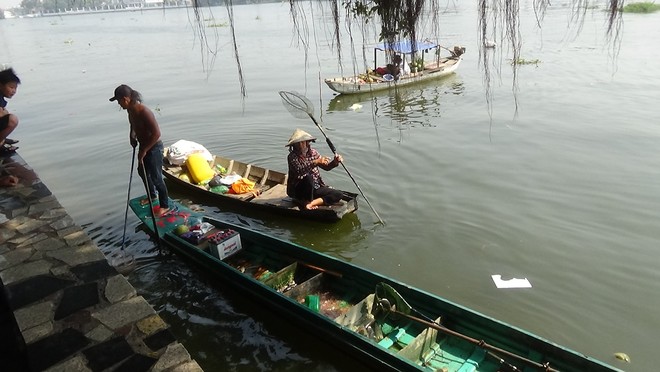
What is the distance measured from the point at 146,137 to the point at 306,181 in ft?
8.36

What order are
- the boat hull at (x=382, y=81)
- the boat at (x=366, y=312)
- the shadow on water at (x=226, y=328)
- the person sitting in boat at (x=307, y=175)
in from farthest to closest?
the boat hull at (x=382, y=81), the person sitting in boat at (x=307, y=175), the shadow on water at (x=226, y=328), the boat at (x=366, y=312)

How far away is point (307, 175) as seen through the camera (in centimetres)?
752

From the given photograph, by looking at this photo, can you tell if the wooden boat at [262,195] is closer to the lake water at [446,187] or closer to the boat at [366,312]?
the lake water at [446,187]

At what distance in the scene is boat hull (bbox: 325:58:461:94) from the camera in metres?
16.5

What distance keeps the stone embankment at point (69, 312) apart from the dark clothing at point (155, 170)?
196 cm

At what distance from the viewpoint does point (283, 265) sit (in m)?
6.11

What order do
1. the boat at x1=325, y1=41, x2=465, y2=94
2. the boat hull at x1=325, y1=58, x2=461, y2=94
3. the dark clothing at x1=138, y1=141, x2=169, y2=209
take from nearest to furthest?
the dark clothing at x1=138, y1=141, x2=169, y2=209, the boat at x1=325, y1=41, x2=465, y2=94, the boat hull at x1=325, y1=58, x2=461, y2=94

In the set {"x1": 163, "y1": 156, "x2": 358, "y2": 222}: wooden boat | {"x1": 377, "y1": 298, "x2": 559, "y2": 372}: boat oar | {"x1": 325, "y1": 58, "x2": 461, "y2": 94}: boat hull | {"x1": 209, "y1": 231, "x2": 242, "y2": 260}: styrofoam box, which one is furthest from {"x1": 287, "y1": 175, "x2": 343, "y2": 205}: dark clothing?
{"x1": 325, "y1": 58, "x2": 461, "y2": 94}: boat hull

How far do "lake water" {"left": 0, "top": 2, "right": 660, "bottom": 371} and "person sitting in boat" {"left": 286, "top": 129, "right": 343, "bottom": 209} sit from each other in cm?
56

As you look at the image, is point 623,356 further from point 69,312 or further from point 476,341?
point 69,312

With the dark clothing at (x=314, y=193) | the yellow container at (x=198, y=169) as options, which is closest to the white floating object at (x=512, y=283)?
the dark clothing at (x=314, y=193)

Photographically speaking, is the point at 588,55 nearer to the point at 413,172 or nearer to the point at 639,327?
the point at 413,172

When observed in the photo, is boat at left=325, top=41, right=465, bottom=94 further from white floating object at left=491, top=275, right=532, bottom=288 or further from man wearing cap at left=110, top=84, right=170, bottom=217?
white floating object at left=491, top=275, right=532, bottom=288

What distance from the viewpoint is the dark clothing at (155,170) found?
7.02 m
